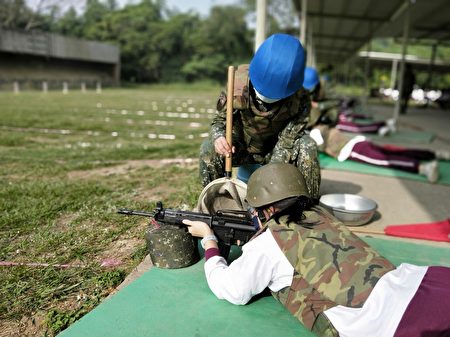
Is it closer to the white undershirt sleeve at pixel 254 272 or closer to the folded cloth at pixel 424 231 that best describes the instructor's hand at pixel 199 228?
the white undershirt sleeve at pixel 254 272

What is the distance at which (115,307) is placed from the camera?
2.29 metres

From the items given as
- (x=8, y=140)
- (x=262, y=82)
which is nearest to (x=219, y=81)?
(x=8, y=140)

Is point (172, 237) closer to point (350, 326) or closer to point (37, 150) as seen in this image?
point (350, 326)

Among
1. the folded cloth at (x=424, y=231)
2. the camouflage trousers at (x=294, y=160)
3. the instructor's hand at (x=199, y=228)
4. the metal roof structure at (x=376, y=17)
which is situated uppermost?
the metal roof structure at (x=376, y=17)

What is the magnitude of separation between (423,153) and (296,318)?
4.41 m

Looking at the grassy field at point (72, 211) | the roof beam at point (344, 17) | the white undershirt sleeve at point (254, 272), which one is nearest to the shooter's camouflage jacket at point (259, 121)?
the grassy field at point (72, 211)

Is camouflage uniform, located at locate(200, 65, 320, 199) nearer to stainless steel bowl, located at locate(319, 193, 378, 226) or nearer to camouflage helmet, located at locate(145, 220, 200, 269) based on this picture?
stainless steel bowl, located at locate(319, 193, 378, 226)

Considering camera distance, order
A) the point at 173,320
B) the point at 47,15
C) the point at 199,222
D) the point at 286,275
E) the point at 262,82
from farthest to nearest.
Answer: the point at 47,15 → the point at 262,82 → the point at 199,222 → the point at 173,320 → the point at 286,275

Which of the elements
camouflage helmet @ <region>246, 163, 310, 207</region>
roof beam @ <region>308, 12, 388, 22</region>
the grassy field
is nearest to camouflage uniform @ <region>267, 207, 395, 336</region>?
camouflage helmet @ <region>246, 163, 310, 207</region>

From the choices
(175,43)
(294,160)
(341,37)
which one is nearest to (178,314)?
(294,160)

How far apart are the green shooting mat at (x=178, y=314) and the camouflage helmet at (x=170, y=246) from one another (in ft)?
0.32

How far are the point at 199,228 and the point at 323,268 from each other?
0.86 meters

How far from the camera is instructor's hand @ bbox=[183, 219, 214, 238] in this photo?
2484 millimetres

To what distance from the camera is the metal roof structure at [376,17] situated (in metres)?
11.5
